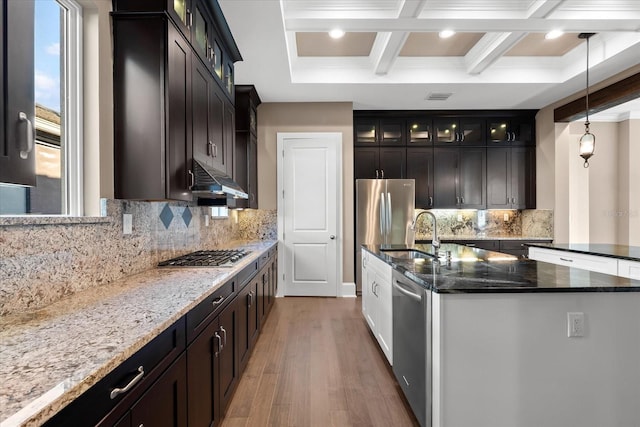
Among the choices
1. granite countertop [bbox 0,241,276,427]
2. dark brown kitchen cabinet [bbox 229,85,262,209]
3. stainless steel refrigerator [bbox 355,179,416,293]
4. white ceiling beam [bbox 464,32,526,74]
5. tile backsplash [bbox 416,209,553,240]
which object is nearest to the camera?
granite countertop [bbox 0,241,276,427]

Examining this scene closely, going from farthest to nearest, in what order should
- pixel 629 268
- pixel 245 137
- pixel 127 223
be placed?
1. pixel 245 137
2. pixel 629 268
3. pixel 127 223

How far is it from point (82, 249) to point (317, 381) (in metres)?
1.78

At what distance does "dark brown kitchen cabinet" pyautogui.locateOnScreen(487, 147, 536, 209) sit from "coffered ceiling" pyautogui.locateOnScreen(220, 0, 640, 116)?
28.6 inches

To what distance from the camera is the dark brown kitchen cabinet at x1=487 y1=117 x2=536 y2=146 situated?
518cm

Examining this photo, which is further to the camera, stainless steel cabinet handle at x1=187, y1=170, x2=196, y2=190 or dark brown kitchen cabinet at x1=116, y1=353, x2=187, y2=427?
stainless steel cabinet handle at x1=187, y1=170, x2=196, y2=190

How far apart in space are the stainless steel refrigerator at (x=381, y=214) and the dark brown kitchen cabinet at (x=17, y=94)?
407 centimetres

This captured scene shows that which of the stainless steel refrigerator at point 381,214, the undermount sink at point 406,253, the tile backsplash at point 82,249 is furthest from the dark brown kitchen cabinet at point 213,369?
the stainless steel refrigerator at point 381,214

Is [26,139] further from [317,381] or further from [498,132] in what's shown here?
[498,132]

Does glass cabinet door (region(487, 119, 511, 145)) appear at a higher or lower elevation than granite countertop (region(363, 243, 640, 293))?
higher

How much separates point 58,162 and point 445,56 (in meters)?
4.05

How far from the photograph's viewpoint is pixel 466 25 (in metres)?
2.94

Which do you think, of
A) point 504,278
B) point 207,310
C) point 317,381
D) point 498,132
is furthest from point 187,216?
point 498,132

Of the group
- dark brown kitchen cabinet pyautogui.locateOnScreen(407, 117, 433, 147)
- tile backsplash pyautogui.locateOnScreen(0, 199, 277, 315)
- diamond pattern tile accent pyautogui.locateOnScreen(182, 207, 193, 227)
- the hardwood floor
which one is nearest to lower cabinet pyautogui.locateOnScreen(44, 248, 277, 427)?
the hardwood floor

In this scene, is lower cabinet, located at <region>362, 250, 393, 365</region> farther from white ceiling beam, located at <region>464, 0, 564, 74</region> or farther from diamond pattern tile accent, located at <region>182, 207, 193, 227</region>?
white ceiling beam, located at <region>464, 0, 564, 74</region>
